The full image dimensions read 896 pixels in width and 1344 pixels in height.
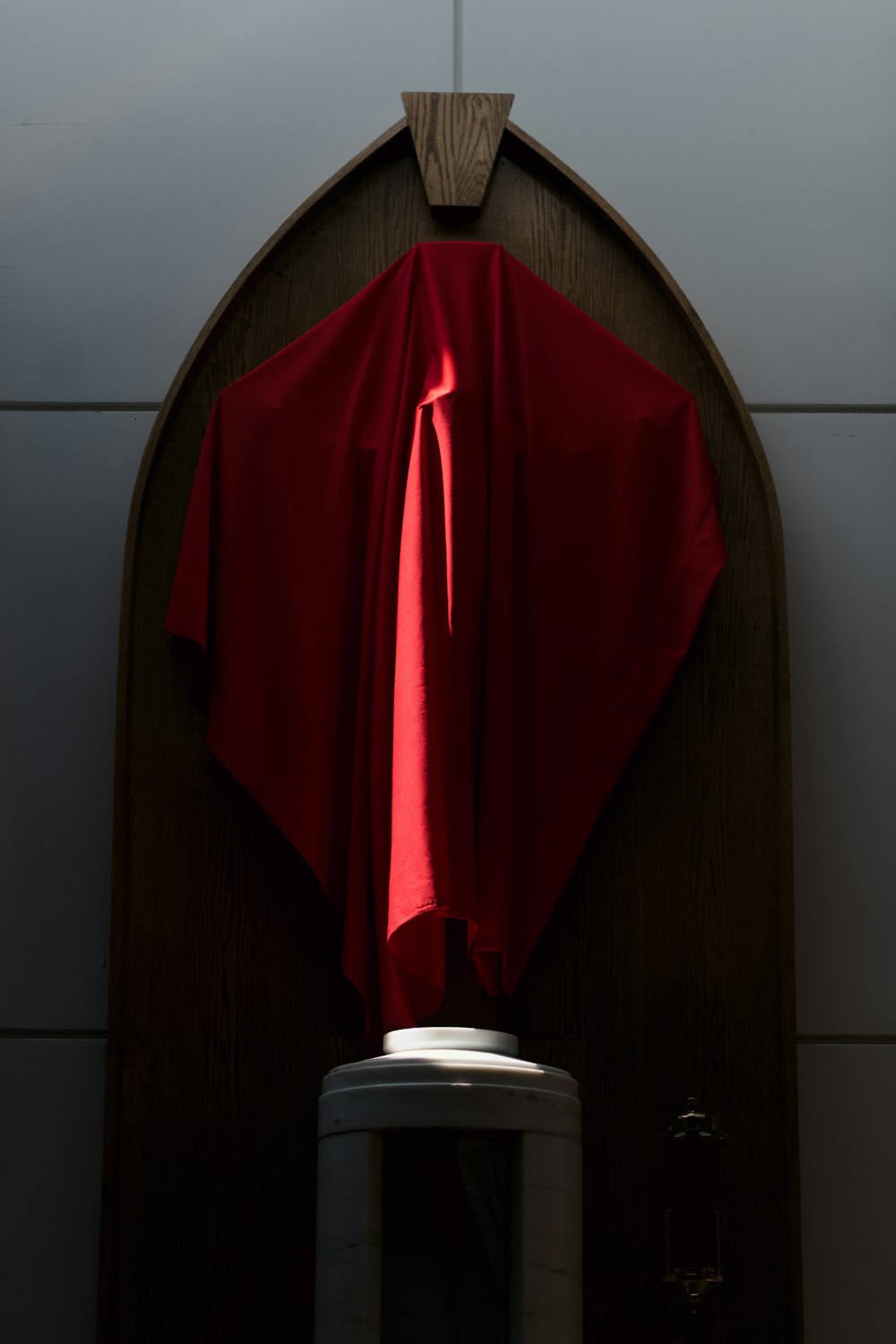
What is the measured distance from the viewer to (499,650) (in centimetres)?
193

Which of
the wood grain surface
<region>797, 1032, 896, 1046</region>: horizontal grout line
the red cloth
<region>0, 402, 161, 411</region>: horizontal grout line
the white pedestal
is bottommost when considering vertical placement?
the white pedestal

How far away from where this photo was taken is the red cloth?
187 cm

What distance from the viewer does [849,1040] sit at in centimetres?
197

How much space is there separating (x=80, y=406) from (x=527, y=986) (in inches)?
41.6

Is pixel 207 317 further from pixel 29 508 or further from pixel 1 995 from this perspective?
pixel 1 995

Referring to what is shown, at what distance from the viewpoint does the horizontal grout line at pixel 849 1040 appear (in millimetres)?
1965

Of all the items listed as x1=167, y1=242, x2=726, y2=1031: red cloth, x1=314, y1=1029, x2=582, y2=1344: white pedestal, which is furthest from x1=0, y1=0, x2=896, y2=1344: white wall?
x1=314, y1=1029, x2=582, y2=1344: white pedestal

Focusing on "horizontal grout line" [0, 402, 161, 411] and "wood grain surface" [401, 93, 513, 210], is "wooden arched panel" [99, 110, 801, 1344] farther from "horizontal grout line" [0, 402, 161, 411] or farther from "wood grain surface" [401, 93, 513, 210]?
"wood grain surface" [401, 93, 513, 210]

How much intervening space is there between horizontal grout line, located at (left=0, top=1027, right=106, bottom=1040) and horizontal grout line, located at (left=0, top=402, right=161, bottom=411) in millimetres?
885

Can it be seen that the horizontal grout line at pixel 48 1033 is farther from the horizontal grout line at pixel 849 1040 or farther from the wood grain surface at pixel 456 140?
the wood grain surface at pixel 456 140

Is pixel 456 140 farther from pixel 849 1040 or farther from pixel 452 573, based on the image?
pixel 849 1040

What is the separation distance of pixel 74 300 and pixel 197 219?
22 centimetres

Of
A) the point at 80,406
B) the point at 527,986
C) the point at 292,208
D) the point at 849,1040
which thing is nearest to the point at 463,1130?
the point at 527,986

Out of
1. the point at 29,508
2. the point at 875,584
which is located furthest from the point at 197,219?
the point at 875,584
